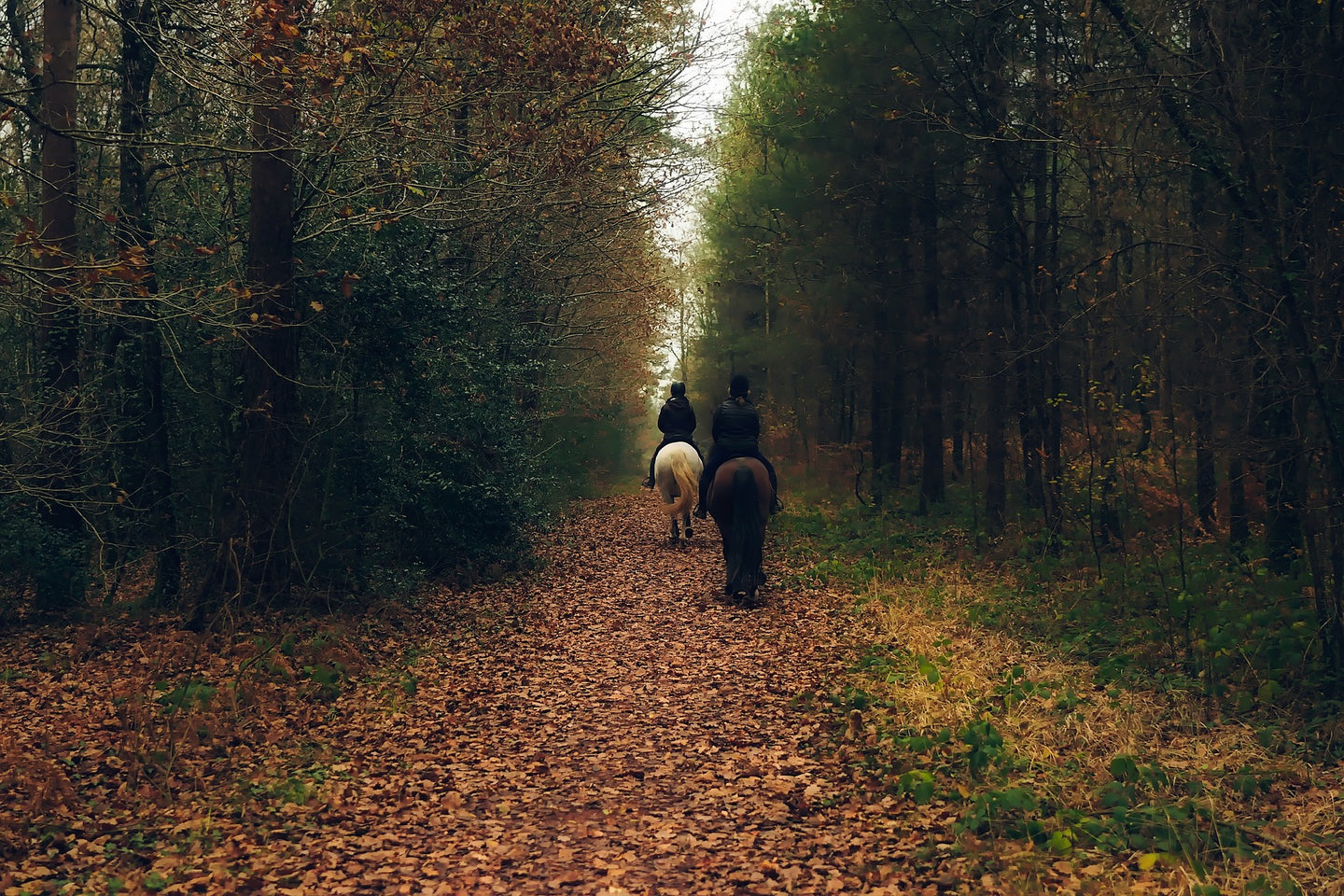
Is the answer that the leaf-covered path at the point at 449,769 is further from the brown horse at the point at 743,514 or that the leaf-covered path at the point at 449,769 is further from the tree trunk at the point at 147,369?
the brown horse at the point at 743,514

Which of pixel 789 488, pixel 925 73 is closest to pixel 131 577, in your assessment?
pixel 925 73

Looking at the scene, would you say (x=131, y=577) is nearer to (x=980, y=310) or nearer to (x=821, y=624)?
(x=821, y=624)

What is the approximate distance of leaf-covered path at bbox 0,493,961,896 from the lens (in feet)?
16.2

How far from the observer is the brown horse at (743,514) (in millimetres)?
11406

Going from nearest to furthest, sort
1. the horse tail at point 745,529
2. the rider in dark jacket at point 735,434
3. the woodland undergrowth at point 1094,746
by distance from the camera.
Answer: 1. the woodland undergrowth at point 1094,746
2. the horse tail at point 745,529
3. the rider in dark jacket at point 735,434

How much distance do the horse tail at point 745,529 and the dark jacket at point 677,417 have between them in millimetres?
5743

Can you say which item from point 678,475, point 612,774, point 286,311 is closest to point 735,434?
point 678,475

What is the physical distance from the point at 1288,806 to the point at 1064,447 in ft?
40.4

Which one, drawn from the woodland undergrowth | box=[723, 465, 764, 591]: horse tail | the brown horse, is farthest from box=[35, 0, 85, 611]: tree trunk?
the woodland undergrowth

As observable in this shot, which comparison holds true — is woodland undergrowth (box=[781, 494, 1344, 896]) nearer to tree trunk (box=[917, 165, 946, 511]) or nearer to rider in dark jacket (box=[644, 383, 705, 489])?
tree trunk (box=[917, 165, 946, 511])

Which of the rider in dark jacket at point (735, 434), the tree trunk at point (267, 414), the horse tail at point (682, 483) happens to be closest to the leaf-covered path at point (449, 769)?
the tree trunk at point (267, 414)

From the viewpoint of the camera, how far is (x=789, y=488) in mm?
24844

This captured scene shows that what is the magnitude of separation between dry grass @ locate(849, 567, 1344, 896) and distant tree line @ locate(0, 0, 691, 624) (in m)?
5.95

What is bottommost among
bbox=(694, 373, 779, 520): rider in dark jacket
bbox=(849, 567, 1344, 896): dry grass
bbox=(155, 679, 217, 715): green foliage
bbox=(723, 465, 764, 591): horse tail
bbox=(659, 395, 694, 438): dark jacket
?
bbox=(849, 567, 1344, 896): dry grass
